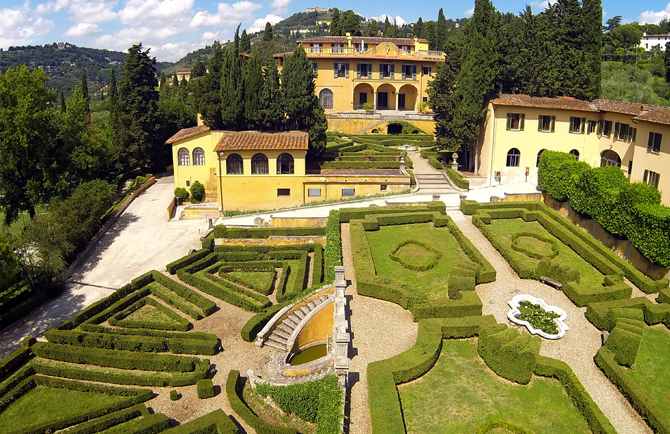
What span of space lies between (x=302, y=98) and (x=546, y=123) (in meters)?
22.3

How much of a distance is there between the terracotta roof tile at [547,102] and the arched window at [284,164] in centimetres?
1864

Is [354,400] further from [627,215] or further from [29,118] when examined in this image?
[29,118]

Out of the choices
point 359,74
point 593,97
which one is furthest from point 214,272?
point 359,74

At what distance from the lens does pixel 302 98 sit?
48.2 meters

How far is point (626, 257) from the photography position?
30.9 metres

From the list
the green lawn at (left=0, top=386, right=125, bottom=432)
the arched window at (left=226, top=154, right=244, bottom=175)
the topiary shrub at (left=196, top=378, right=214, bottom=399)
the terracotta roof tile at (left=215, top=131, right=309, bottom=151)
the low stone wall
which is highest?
the terracotta roof tile at (left=215, top=131, right=309, bottom=151)

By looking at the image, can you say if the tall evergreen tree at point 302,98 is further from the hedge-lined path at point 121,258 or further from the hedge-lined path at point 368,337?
the hedge-lined path at point 368,337

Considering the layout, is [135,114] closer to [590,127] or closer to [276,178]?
[276,178]

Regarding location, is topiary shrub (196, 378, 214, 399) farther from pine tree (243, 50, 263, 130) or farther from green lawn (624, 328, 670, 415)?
pine tree (243, 50, 263, 130)

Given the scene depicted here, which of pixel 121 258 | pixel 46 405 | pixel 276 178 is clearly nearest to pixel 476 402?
pixel 46 405

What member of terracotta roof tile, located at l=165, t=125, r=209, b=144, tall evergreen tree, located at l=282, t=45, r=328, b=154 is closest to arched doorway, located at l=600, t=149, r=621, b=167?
tall evergreen tree, located at l=282, t=45, r=328, b=154

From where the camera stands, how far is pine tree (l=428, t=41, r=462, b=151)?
4997 centimetres

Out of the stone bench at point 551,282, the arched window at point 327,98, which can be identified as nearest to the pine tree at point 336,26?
the arched window at point 327,98

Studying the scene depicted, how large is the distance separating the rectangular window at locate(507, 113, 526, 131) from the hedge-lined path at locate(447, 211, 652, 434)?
1533 centimetres
